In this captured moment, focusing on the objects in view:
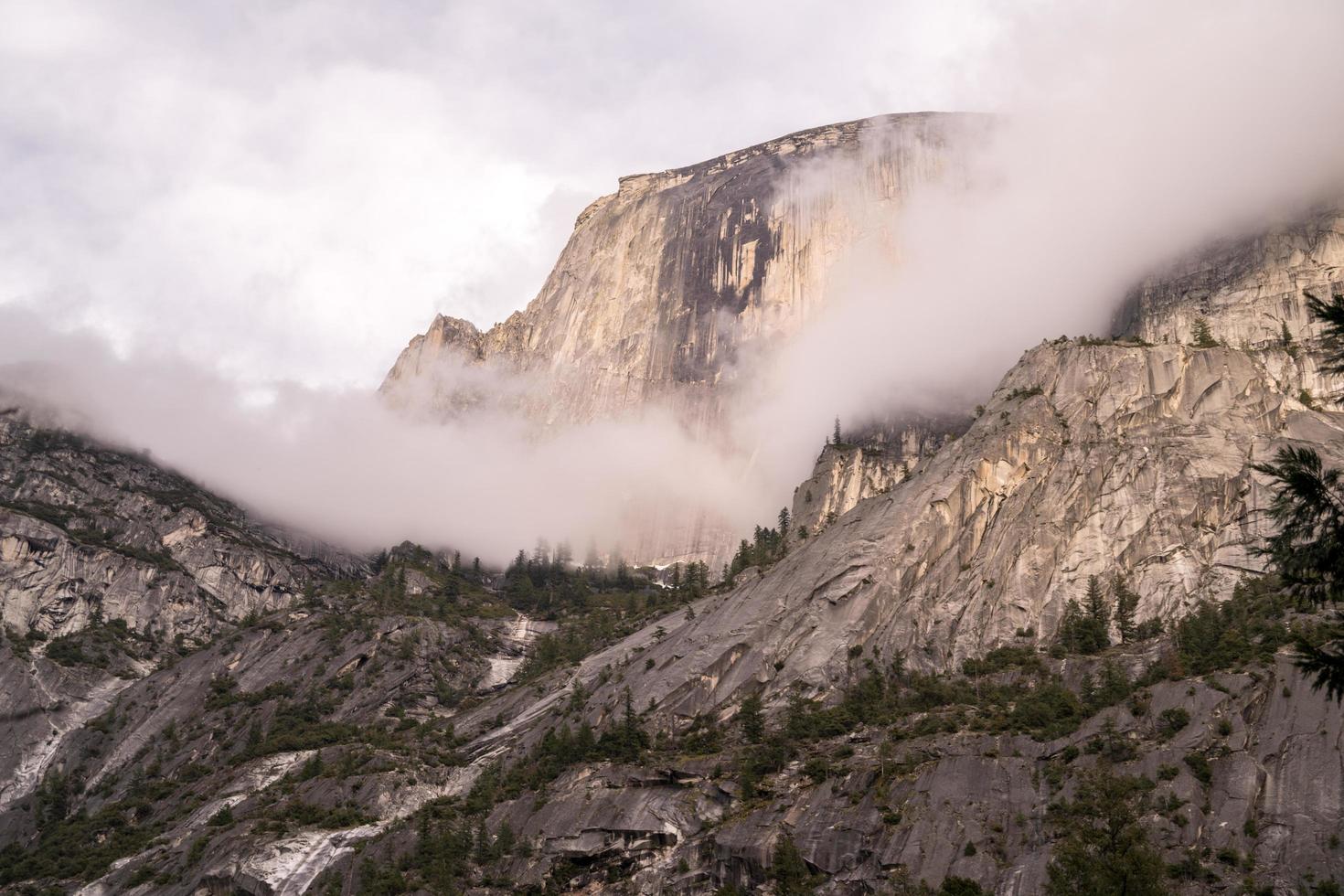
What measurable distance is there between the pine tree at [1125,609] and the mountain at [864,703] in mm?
436

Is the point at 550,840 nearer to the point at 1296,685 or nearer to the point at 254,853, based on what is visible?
the point at 254,853

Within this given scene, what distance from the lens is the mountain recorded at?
8469 cm

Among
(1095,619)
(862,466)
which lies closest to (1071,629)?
(1095,619)

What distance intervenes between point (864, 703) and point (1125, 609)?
77.2 ft

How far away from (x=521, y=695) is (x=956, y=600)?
49646mm

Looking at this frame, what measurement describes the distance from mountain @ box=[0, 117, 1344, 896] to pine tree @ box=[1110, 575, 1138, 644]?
436 mm

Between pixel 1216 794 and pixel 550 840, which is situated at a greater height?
pixel 1216 794

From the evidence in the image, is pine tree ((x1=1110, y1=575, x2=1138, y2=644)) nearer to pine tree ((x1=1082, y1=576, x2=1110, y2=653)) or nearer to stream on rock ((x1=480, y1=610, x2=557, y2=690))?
pine tree ((x1=1082, y1=576, x2=1110, y2=653))

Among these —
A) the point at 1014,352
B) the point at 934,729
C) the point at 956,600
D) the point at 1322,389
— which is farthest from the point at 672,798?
the point at 1014,352

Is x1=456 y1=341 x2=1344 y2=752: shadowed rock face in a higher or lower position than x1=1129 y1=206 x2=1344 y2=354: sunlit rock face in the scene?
lower

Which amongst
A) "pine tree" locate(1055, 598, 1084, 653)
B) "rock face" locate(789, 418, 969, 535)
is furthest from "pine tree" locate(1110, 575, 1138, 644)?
"rock face" locate(789, 418, 969, 535)

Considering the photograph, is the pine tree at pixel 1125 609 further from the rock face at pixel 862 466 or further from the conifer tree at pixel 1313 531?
the conifer tree at pixel 1313 531

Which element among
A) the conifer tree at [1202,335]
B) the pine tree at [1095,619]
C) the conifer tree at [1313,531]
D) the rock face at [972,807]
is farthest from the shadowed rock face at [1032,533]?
the conifer tree at [1313,531]

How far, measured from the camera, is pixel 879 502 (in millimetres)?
134875
